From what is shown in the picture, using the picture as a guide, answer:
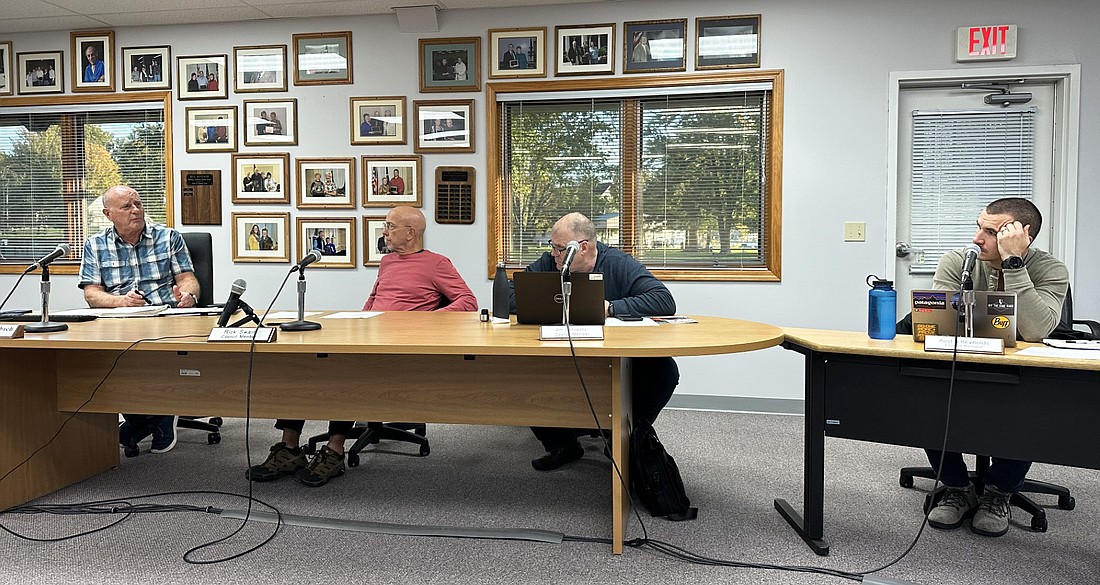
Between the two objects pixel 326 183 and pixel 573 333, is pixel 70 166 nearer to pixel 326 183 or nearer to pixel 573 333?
pixel 326 183

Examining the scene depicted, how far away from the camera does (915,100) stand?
3.93 m

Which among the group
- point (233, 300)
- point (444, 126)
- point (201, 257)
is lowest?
point (233, 300)

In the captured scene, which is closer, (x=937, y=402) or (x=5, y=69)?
(x=937, y=402)

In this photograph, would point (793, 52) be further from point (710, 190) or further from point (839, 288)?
point (839, 288)

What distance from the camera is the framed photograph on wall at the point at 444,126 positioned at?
167 inches

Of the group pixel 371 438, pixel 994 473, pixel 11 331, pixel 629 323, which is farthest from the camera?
pixel 371 438

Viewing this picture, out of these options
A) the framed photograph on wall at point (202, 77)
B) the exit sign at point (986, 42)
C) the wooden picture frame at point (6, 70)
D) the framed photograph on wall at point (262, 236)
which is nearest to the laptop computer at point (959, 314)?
the exit sign at point (986, 42)

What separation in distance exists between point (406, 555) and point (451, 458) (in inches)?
39.7

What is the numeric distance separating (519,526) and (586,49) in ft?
9.28

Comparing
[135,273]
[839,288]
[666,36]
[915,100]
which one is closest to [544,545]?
[135,273]

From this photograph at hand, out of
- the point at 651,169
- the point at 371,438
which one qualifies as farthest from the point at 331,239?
the point at 651,169

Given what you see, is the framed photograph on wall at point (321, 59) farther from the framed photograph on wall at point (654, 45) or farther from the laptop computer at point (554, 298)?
the laptop computer at point (554, 298)

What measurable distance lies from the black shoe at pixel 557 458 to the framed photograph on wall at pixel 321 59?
2684mm

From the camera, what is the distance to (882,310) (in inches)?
84.9
